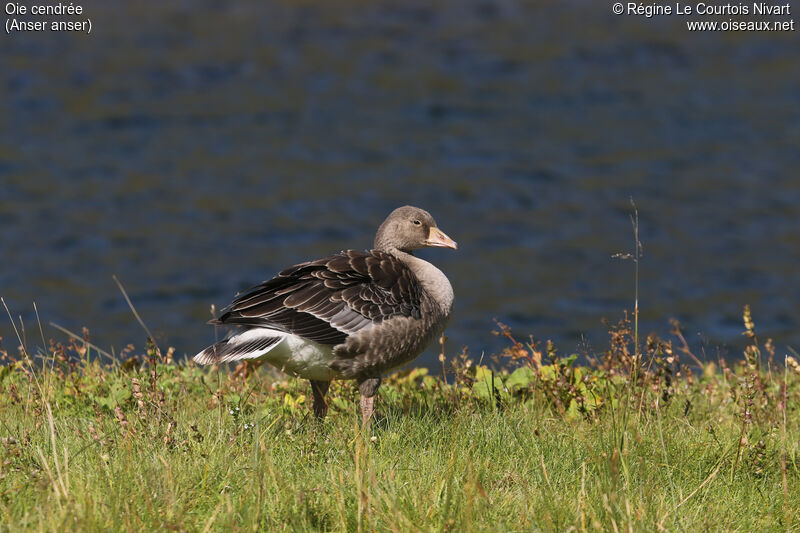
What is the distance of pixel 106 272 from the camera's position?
698 inches

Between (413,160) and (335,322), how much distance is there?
15.8 metres

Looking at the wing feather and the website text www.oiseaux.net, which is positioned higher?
the website text www.oiseaux.net

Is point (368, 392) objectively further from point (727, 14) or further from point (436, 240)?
point (727, 14)

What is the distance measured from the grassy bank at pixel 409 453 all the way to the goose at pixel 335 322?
33 centimetres

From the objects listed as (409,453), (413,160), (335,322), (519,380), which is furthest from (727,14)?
(409,453)

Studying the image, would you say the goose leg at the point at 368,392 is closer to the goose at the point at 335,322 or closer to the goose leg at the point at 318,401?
the goose at the point at 335,322

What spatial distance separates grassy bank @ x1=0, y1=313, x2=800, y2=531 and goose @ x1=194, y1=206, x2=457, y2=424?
1.09 ft

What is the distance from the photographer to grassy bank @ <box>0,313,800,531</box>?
4957 millimetres

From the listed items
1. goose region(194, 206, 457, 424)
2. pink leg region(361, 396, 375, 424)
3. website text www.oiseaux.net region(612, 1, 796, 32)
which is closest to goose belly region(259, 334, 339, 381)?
goose region(194, 206, 457, 424)

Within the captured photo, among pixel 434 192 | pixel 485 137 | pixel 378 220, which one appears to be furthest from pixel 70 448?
pixel 485 137

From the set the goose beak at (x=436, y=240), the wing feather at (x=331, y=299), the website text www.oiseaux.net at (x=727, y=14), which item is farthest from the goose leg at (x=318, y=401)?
the website text www.oiseaux.net at (x=727, y=14)

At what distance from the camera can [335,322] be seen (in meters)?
6.97

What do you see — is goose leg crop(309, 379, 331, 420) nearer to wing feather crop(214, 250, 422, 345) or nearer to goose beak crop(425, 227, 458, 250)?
wing feather crop(214, 250, 422, 345)

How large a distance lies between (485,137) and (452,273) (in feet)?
22.4
